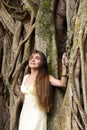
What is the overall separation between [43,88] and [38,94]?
81 millimetres

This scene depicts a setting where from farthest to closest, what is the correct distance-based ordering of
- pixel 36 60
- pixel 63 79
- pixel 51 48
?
pixel 51 48, pixel 36 60, pixel 63 79

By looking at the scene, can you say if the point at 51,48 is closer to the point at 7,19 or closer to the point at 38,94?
the point at 38,94

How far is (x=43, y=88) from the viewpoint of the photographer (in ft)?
13.7

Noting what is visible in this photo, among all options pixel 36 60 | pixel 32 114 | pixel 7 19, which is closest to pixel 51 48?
pixel 36 60

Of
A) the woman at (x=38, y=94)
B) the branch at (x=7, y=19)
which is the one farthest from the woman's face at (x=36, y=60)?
the branch at (x=7, y=19)

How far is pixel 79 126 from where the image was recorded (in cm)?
387

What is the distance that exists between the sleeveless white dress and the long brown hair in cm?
6

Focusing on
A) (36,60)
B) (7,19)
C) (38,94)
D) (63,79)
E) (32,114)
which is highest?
(7,19)

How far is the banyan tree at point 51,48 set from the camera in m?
3.89

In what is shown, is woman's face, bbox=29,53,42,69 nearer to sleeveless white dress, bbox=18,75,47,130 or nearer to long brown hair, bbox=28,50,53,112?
long brown hair, bbox=28,50,53,112

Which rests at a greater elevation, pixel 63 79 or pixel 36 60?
pixel 36 60

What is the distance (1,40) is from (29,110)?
2.20m

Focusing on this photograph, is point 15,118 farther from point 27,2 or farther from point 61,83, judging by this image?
point 27,2

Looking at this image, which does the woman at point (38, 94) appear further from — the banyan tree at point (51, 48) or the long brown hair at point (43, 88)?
the banyan tree at point (51, 48)
